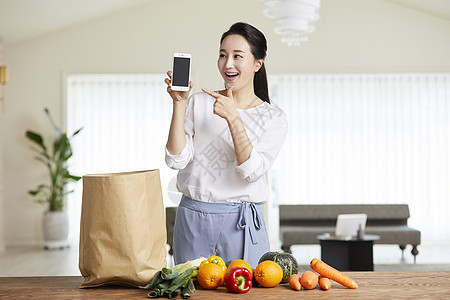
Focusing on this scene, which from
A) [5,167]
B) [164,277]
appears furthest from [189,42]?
[164,277]

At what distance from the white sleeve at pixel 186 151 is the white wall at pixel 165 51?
21.1 feet

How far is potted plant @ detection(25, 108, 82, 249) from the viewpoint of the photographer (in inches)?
312

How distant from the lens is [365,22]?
8531 mm

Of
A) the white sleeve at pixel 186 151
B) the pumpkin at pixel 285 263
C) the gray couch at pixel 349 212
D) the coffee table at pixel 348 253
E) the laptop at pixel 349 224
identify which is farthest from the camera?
the gray couch at pixel 349 212

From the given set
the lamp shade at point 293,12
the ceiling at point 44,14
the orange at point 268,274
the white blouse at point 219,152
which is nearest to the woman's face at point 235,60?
the white blouse at point 219,152

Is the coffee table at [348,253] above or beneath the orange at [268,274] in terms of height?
beneath

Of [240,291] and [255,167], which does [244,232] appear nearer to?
[255,167]

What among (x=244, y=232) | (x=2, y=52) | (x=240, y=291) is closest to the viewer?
(x=240, y=291)

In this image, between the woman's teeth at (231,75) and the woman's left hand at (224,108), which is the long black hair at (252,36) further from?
the woman's left hand at (224,108)

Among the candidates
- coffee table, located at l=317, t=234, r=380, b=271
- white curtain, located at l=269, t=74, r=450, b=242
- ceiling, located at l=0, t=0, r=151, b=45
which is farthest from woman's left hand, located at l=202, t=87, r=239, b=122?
white curtain, located at l=269, t=74, r=450, b=242

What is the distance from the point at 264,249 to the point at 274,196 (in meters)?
6.98

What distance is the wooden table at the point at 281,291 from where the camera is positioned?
57.0 inches

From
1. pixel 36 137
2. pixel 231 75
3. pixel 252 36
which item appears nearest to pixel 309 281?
pixel 231 75

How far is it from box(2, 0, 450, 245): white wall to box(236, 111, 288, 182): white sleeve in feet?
21.3
